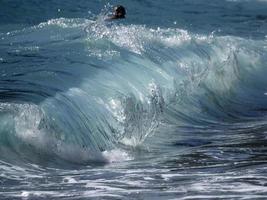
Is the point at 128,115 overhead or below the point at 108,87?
below

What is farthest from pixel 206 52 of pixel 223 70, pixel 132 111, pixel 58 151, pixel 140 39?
pixel 58 151

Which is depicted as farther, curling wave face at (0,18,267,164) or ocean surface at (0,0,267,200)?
curling wave face at (0,18,267,164)

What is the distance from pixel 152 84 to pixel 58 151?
14.9ft

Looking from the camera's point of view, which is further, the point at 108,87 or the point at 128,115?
the point at 108,87

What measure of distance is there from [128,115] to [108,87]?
1.18m

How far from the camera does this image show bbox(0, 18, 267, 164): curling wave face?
768 cm

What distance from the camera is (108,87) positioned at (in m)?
10.7

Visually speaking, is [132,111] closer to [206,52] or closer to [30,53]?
[30,53]

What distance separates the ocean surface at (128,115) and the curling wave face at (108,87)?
0.07ft

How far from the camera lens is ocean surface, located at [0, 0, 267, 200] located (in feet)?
20.5

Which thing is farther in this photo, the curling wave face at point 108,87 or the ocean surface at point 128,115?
the curling wave face at point 108,87

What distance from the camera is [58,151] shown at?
746cm

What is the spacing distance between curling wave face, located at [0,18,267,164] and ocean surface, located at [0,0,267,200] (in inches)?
0.8

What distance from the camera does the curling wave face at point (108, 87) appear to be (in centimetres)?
768
